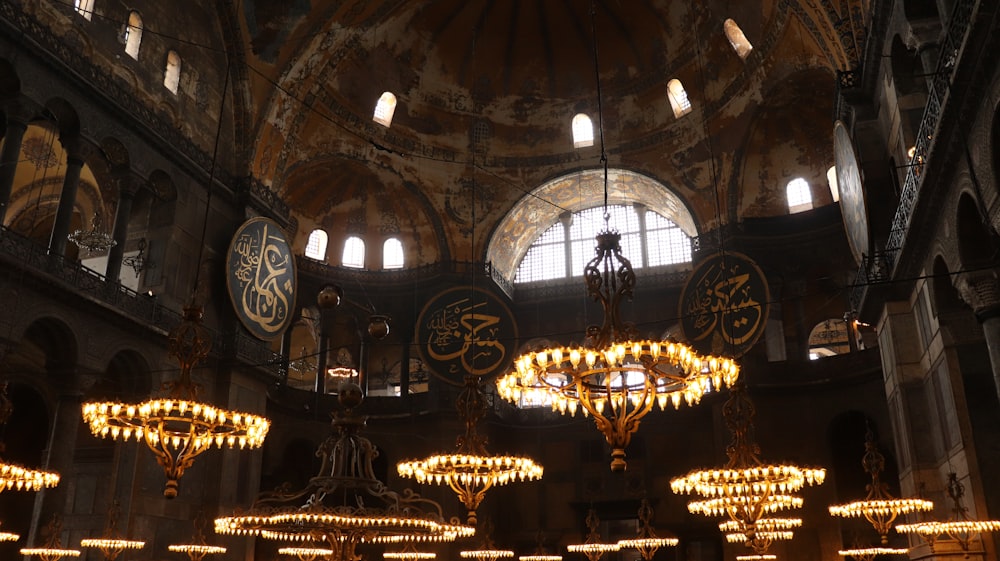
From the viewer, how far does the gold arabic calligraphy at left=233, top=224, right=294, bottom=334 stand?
551 inches

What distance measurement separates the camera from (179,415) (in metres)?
7.91

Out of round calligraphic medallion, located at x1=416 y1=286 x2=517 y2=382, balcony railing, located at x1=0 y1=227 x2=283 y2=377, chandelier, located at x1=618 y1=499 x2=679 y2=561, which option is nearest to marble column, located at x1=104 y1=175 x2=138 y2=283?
balcony railing, located at x1=0 y1=227 x2=283 y2=377

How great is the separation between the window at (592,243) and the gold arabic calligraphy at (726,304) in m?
4.18

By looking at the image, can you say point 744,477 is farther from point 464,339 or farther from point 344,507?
point 464,339

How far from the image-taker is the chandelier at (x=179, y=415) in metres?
7.60

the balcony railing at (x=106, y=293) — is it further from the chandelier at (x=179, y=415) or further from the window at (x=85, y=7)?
the window at (x=85, y=7)

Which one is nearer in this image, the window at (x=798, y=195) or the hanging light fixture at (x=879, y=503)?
the hanging light fixture at (x=879, y=503)

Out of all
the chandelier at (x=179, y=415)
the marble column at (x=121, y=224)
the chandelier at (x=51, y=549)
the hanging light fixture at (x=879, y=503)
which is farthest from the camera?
the marble column at (x=121, y=224)

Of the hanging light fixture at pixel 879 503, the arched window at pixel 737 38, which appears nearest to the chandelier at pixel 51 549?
the hanging light fixture at pixel 879 503

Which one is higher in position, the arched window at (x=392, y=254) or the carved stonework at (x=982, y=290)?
the arched window at (x=392, y=254)

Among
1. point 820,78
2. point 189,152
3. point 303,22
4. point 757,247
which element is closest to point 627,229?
point 757,247

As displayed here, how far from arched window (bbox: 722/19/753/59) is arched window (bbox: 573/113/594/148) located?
3.79m

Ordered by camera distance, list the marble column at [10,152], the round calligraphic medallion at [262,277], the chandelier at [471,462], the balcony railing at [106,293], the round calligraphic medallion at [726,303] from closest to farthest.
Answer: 1. the chandelier at [471,462]
2. the balcony railing at [106,293]
3. the marble column at [10,152]
4. the round calligraphic medallion at [726,303]
5. the round calligraphic medallion at [262,277]

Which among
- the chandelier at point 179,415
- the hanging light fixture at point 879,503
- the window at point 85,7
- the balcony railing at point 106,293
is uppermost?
the window at point 85,7
